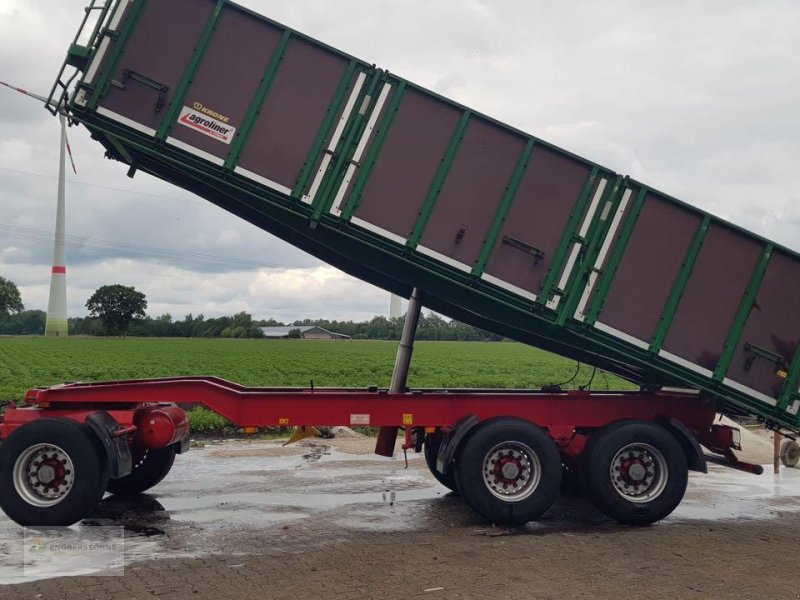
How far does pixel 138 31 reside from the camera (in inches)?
285

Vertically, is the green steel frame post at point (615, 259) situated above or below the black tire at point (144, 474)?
above

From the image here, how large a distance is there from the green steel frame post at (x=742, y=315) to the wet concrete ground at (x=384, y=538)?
168cm

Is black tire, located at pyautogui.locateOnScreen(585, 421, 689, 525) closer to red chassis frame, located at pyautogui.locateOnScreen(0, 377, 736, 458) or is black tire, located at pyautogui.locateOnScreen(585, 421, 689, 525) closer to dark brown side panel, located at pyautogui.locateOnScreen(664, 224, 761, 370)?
red chassis frame, located at pyautogui.locateOnScreen(0, 377, 736, 458)

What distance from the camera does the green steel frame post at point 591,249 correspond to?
25.4 ft

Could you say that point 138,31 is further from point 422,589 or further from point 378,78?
point 422,589

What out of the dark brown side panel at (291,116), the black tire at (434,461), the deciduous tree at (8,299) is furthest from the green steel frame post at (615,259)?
the deciduous tree at (8,299)

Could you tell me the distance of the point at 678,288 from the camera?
311 inches

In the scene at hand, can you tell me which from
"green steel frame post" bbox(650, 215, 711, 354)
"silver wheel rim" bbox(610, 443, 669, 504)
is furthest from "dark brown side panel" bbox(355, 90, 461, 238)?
"silver wheel rim" bbox(610, 443, 669, 504)

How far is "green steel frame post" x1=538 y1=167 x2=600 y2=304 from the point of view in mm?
7734

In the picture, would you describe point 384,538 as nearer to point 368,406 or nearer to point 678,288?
point 368,406

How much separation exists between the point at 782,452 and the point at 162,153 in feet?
27.5

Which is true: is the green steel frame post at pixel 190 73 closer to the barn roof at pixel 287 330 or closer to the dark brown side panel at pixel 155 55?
the dark brown side panel at pixel 155 55

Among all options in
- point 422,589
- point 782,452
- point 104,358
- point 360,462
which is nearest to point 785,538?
point 782,452

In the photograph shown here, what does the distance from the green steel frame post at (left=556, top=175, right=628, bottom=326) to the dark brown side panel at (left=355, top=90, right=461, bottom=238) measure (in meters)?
1.74
